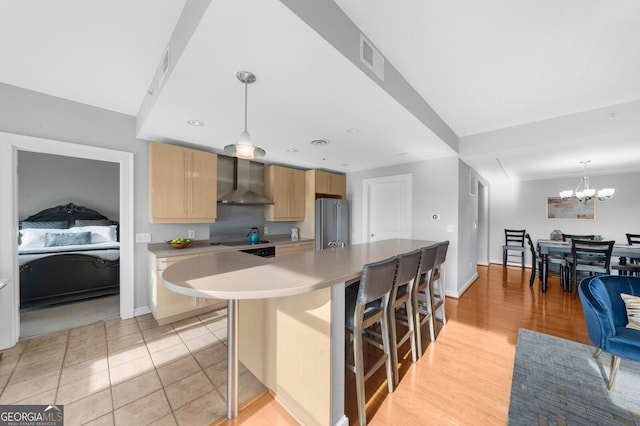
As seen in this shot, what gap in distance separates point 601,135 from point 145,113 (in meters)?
5.01

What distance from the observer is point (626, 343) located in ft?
5.57

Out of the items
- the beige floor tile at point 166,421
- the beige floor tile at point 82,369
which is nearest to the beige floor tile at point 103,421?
the beige floor tile at point 166,421

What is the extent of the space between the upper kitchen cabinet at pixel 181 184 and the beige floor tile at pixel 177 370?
1.73 m

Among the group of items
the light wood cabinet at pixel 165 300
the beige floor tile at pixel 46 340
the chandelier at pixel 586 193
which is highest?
the chandelier at pixel 586 193

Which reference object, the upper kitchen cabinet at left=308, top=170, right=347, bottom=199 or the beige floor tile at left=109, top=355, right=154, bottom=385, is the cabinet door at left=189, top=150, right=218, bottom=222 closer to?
the beige floor tile at left=109, top=355, right=154, bottom=385

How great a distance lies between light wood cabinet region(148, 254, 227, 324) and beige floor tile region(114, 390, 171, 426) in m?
1.04

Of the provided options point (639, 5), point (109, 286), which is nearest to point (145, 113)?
point (109, 286)

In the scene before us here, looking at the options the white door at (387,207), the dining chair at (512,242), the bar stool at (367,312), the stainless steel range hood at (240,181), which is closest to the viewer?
the bar stool at (367,312)

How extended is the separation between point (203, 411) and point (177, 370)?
60cm

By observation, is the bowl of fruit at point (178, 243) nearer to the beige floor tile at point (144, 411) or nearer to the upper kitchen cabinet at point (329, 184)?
the beige floor tile at point (144, 411)

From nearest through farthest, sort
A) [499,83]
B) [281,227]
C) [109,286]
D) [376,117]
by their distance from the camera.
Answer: [499,83], [376,117], [109,286], [281,227]

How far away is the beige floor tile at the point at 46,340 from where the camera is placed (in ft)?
7.64

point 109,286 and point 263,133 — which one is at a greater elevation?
point 263,133

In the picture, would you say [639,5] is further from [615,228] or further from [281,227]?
[615,228]
